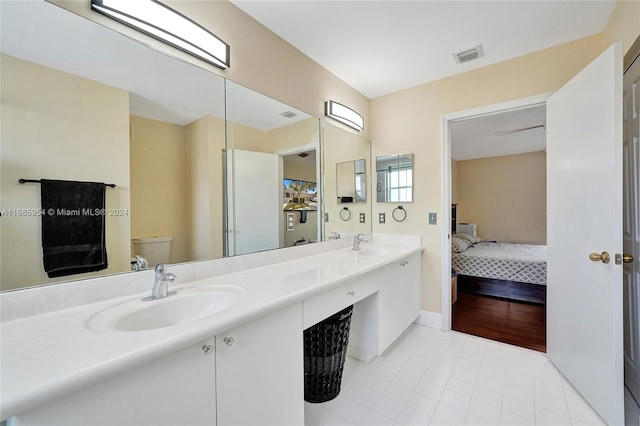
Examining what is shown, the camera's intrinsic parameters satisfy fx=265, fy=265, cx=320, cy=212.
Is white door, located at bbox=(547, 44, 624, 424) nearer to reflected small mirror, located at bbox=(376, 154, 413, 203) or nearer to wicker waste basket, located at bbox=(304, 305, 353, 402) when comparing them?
reflected small mirror, located at bbox=(376, 154, 413, 203)

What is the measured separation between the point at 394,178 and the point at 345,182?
20.8 inches

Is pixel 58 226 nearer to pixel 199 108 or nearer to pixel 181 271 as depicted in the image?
pixel 181 271

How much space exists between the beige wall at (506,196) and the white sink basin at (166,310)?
588cm

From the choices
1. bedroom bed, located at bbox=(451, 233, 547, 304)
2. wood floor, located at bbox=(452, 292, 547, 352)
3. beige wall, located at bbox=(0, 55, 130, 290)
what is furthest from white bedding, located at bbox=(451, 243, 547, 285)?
beige wall, located at bbox=(0, 55, 130, 290)

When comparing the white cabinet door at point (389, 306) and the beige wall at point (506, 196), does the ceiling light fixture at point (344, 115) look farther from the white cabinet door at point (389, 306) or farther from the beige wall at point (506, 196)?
the beige wall at point (506, 196)

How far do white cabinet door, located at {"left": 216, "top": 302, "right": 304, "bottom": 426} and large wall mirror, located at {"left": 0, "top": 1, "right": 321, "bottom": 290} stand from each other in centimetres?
58

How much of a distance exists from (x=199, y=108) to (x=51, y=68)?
558 millimetres

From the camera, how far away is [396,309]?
6.72ft

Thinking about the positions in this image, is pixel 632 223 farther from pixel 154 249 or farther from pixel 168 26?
pixel 168 26

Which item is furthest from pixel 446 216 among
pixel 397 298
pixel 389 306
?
pixel 389 306

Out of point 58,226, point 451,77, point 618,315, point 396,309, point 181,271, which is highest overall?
point 451,77

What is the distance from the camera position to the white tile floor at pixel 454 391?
4.70 feet

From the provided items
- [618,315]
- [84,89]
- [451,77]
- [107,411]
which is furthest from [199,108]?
[618,315]

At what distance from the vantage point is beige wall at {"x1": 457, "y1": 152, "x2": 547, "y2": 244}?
5055mm
